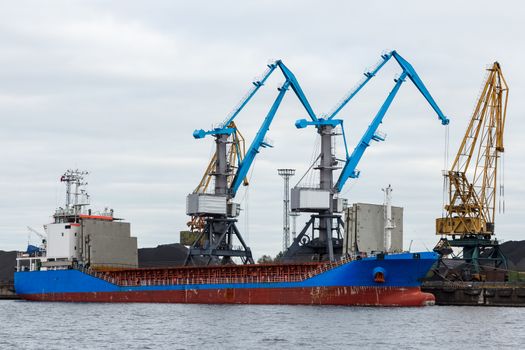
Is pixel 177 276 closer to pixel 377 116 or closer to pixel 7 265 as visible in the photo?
pixel 377 116

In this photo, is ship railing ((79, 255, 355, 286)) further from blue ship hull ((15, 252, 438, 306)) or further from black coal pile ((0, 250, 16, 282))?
black coal pile ((0, 250, 16, 282))

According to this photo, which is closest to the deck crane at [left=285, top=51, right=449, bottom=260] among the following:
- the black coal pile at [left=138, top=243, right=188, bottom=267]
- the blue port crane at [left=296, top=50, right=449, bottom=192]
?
the blue port crane at [left=296, top=50, right=449, bottom=192]

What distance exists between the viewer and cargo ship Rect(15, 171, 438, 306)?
6594 cm

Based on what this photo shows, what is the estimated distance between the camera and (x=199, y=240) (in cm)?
8112

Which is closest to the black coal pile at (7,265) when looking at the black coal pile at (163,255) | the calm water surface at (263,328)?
the black coal pile at (163,255)

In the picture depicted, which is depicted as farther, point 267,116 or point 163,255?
point 163,255

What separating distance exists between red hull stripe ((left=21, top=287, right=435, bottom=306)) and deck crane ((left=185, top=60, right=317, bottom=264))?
5.09 m

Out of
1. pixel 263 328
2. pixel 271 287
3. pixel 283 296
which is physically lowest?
pixel 263 328

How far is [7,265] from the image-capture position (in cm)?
12288

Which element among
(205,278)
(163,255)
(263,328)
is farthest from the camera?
(163,255)

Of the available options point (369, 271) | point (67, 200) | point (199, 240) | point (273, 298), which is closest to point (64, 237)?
point (67, 200)

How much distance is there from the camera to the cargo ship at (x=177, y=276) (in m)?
65.9

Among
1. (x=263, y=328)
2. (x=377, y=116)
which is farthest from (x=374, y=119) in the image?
(x=263, y=328)

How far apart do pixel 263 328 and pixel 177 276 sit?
2352 cm
